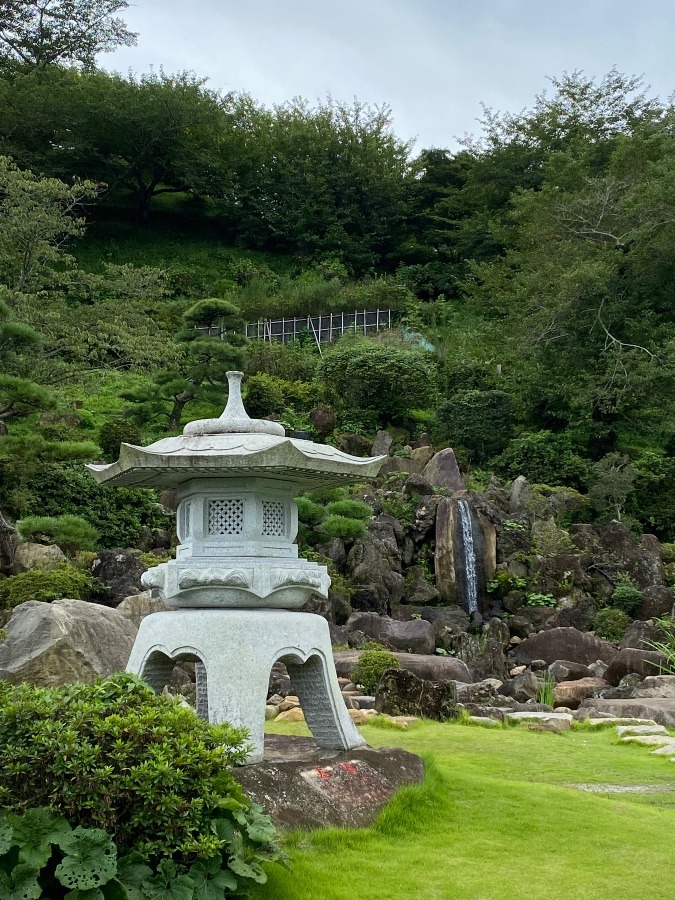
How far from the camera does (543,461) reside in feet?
85.4

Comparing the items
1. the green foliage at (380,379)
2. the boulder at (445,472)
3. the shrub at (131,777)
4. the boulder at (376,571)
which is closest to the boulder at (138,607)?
the boulder at (376,571)

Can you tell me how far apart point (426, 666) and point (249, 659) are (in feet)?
23.6

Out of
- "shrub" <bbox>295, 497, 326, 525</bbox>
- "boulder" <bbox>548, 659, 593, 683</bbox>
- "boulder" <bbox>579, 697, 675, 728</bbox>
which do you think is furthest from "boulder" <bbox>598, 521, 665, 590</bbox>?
"boulder" <bbox>579, 697, 675, 728</bbox>

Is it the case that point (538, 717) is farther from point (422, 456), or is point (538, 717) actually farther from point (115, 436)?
point (422, 456)

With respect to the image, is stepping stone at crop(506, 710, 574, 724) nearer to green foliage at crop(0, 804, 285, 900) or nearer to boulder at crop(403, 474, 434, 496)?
green foliage at crop(0, 804, 285, 900)

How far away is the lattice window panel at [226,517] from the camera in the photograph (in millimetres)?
6137

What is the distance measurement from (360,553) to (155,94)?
27570 millimetres

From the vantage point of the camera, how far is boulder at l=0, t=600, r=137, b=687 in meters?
8.74

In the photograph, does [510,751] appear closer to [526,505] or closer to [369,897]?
[369,897]

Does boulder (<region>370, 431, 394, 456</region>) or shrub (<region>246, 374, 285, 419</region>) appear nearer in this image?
boulder (<region>370, 431, 394, 456</region>)

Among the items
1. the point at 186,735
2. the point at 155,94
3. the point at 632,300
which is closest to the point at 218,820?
the point at 186,735

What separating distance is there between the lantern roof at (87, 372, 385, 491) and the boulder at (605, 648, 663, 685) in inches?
322

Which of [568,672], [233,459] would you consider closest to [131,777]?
[233,459]

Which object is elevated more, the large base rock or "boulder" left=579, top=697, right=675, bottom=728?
the large base rock
